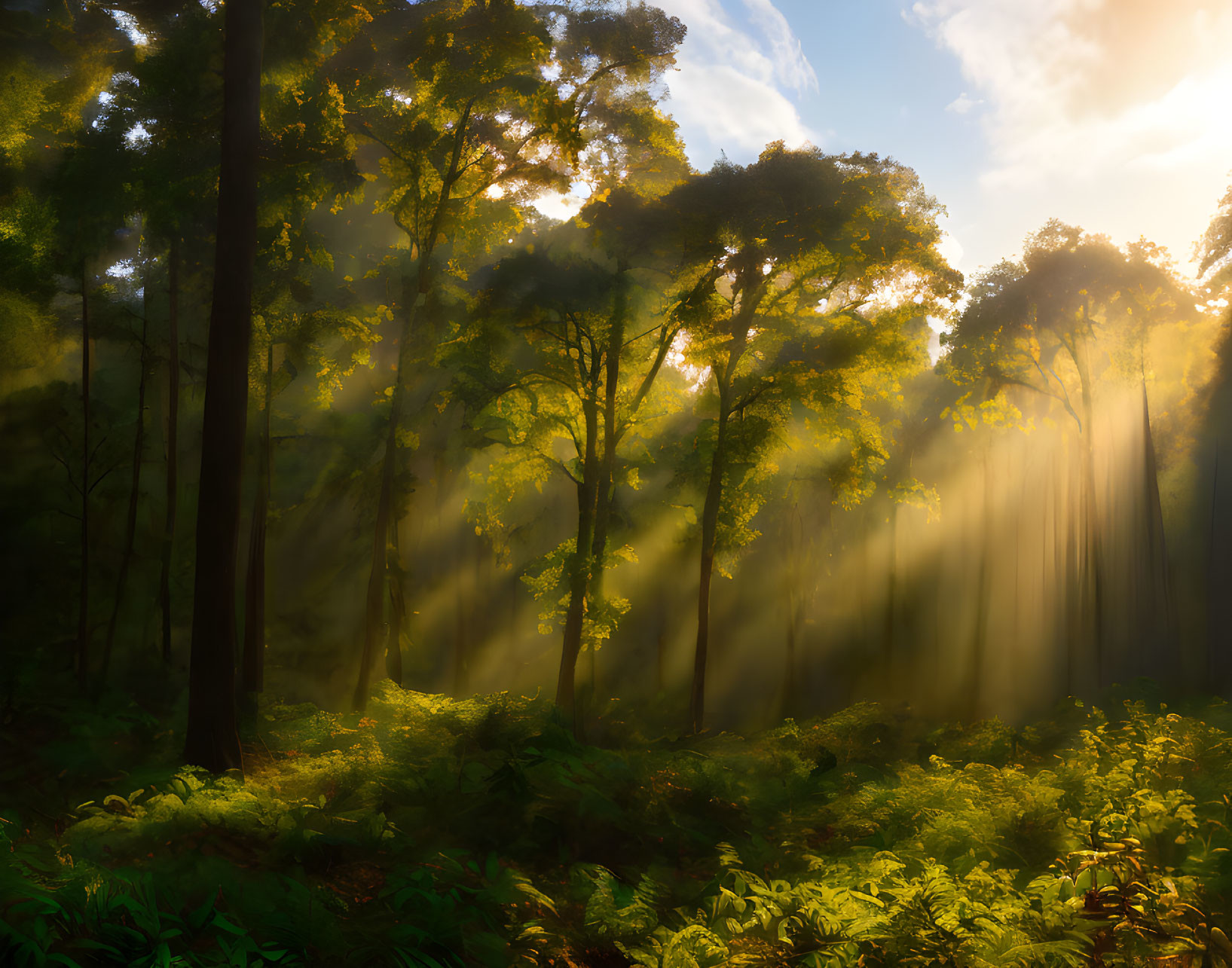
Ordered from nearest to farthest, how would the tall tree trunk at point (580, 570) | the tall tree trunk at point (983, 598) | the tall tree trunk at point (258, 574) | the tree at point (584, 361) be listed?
the tall tree trunk at point (258, 574) < the tree at point (584, 361) < the tall tree trunk at point (580, 570) < the tall tree trunk at point (983, 598)

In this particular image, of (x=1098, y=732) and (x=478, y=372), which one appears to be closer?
Answer: (x=1098, y=732)

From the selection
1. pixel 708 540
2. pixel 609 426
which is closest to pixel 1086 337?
pixel 708 540

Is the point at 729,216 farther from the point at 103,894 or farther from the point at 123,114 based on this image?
the point at 103,894

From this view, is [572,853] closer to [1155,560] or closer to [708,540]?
[708,540]

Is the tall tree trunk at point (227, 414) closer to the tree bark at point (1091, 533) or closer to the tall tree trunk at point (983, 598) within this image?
the tree bark at point (1091, 533)

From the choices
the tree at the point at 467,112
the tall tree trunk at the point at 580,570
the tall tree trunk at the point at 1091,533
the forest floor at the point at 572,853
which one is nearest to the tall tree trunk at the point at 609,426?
the tall tree trunk at the point at 580,570

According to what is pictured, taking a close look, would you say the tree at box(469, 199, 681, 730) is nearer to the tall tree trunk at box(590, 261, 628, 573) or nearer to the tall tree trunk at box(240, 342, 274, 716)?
the tall tree trunk at box(590, 261, 628, 573)

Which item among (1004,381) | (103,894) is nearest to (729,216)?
(1004,381)

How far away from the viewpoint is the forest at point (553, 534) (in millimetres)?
4781

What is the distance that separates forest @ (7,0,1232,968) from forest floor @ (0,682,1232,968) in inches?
1.5

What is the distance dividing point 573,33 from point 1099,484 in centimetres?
1688

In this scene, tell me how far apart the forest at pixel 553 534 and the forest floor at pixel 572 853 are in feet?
0.12

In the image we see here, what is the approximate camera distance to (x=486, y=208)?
1411 cm

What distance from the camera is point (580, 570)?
14477mm
